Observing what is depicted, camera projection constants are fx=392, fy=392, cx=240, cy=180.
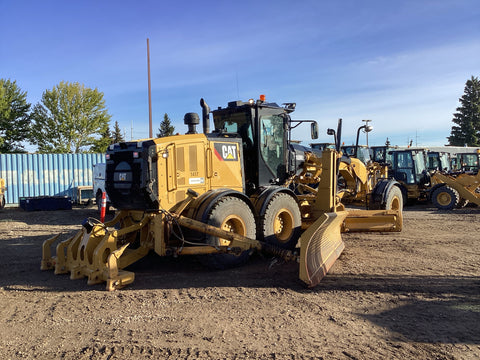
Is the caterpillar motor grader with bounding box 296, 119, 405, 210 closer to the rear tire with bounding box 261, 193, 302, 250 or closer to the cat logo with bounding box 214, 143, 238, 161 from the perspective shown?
the rear tire with bounding box 261, 193, 302, 250

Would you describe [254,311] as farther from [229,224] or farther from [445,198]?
[445,198]

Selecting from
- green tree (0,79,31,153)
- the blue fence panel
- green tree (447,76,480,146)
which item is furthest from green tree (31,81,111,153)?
green tree (447,76,480,146)

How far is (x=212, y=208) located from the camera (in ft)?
19.8

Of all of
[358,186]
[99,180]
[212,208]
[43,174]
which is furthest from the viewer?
[43,174]

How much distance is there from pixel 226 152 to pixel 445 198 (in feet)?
39.2

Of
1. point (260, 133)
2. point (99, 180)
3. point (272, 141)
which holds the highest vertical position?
point (260, 133)

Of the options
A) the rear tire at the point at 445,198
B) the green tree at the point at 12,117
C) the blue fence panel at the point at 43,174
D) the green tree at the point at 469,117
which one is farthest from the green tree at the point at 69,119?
the green tree at the point at 469,117

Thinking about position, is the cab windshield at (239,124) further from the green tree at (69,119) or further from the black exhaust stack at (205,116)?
the green tree at (69,119)

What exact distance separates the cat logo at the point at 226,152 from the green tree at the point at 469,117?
52.8 m

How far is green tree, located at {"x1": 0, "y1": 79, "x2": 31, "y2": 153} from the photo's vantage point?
99.6 ft

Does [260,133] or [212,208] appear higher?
[260,133]

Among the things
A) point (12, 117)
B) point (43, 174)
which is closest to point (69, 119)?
point (12, 117)

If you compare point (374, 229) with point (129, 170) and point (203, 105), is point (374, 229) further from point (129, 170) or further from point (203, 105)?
point (129, 170)

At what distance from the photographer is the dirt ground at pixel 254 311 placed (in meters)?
3.59
